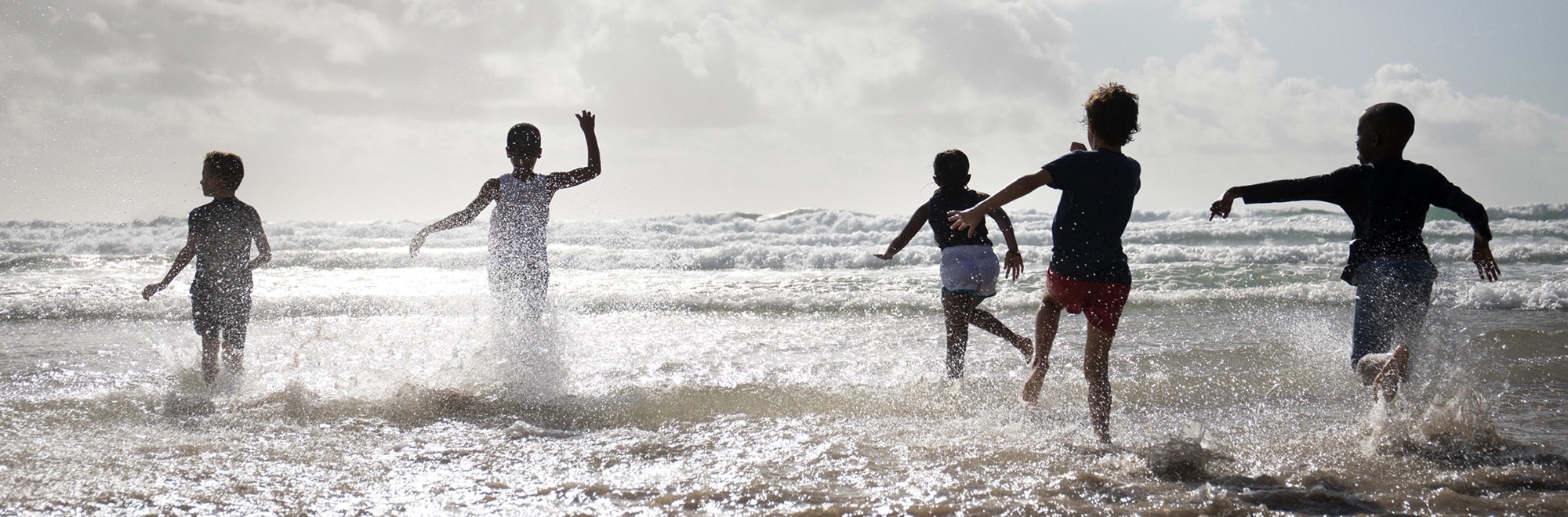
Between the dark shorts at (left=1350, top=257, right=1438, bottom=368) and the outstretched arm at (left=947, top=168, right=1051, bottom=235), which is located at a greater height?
the outstretched arm at (left=947, top=168, right=1051, bottom=235)

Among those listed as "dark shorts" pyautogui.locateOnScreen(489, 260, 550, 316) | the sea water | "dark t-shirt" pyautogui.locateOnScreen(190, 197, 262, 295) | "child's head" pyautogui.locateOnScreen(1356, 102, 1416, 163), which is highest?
"child's head" pyautogui.locateOnScreen(1356, 102, 1416, 163)

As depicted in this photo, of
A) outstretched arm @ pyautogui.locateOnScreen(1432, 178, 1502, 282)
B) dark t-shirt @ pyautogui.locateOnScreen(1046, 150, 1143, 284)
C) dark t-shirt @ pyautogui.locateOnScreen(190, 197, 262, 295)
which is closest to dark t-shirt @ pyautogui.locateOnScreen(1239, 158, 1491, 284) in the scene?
outstretched arm @ pyautogui.locateOnScreen(1432, 178, 1502, 282)

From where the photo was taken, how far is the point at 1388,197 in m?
3.73

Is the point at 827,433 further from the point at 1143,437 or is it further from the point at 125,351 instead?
the point at 125,351

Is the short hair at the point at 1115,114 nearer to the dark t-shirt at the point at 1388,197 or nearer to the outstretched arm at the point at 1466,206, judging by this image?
the dark t-shirt at the point at 1388,197

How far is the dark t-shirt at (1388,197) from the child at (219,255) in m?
5.23

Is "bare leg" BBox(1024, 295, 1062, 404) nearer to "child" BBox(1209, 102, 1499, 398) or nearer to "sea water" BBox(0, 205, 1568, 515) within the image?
"sea water" BBox(0, 205, 1568, 515)

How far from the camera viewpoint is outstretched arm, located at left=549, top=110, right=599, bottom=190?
524 centimetres

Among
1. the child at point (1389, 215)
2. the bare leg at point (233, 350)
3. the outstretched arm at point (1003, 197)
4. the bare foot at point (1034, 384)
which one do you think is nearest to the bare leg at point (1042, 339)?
the bare foot at point (1034, 384)

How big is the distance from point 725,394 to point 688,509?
1945mm

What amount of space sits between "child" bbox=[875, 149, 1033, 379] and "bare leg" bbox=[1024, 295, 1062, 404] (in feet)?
2.76

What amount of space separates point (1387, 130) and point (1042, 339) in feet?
5.31

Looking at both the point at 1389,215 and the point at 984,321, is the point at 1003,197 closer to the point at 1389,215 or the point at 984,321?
the point at 1389,215

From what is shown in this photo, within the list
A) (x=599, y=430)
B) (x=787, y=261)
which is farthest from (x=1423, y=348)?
(x=787, y=261)
